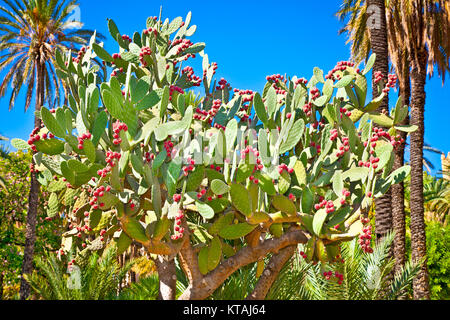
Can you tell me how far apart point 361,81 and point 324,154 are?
39.2 inches

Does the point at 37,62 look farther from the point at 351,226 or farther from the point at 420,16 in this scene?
the point at 351,226

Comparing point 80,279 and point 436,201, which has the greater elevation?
point 436,201

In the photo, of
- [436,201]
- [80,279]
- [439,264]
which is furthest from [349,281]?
[436,201]

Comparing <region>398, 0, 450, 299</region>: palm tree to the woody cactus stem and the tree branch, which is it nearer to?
the tree branch

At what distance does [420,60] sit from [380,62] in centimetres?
616

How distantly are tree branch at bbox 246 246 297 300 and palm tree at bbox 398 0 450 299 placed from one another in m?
9.10

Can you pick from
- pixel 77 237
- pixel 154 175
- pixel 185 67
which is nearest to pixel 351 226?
pixel 154 175

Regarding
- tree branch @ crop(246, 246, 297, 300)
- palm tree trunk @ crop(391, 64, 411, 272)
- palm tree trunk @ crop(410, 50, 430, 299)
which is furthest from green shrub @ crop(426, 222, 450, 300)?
tree branch @ crop(246, 246, 297, 300)

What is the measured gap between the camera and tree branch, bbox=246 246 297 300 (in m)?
4.94

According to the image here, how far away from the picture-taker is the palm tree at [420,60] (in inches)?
530

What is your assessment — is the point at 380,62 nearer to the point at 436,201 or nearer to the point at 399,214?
the point at 399,214

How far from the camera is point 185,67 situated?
5.73m

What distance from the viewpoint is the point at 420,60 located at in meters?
14.7
